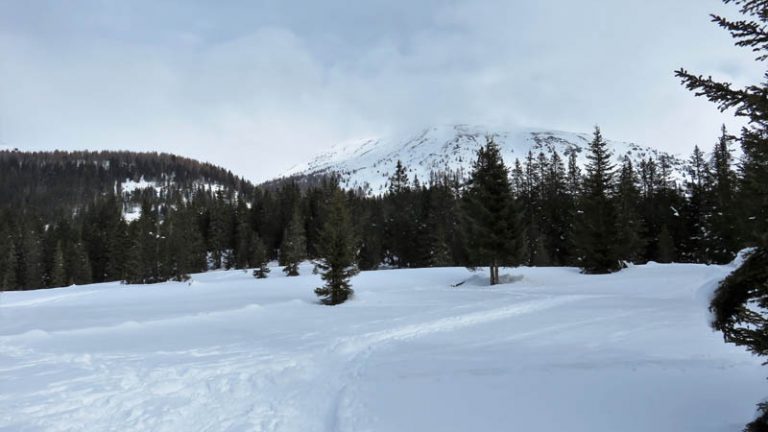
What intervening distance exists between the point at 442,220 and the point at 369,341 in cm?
5192

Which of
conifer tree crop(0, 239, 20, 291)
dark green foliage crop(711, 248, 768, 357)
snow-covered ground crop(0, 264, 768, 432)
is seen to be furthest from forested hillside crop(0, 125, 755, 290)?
dark green foliage crop(711, 248, 768, 357)

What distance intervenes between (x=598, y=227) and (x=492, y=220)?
8.65 meters

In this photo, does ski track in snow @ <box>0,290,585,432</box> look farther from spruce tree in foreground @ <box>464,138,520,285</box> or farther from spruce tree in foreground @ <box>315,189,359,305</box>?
spruce tree in foreground @ <box>464,138,520,285</box>

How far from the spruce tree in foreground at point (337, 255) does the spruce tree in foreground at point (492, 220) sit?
9572 mm

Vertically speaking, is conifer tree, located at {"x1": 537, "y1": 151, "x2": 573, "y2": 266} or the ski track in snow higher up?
conifer tree, located at {"x1": 537, "y1": 151, "x2": 573, "y2": 266}

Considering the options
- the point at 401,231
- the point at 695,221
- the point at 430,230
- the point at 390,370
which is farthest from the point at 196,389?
the point at 695,221

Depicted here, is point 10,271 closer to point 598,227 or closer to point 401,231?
point 401,231

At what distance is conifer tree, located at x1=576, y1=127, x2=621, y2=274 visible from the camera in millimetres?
31203

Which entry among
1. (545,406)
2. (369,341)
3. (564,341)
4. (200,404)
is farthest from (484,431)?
(369,341)

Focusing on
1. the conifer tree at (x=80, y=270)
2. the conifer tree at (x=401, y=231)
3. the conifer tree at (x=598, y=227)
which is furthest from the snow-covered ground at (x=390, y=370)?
the conifer tree at (x=80, y=270)

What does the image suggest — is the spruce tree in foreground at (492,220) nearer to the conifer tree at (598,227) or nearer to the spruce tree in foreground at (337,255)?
the conifer tree at (598,227)

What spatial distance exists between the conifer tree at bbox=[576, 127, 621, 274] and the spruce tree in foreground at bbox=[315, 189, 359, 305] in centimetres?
1835

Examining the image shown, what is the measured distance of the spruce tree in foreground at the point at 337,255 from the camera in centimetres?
2320

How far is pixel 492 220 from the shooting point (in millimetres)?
28797
